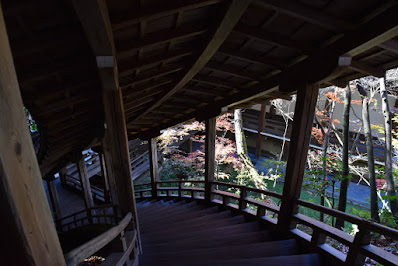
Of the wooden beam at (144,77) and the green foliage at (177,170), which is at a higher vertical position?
the wooden beam at (144,77)

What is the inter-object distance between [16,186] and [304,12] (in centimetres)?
233

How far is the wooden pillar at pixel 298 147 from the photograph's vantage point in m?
3.14

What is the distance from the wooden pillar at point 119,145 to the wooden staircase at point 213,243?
0.88m

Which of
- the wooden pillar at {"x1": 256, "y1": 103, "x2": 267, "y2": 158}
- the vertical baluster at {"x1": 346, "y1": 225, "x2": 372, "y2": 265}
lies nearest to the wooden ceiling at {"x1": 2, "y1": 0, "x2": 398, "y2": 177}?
the vertical baluster at {"x1": 346, "y1": 225, "x2": 372, "y2": 265}

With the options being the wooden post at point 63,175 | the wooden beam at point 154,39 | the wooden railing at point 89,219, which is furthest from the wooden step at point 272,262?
the wooden post at point 63,175

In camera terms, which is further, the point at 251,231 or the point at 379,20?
the point at 251,231

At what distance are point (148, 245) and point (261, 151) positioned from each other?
1364cm

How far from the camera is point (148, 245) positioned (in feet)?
13.2

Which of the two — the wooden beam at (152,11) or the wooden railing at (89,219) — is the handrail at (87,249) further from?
the wooden railing at (89,219)

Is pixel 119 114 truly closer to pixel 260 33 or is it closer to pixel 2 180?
pixel 260 33

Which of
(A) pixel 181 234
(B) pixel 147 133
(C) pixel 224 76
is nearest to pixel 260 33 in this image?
(C) pixel 224 76

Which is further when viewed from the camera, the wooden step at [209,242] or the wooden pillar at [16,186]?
the wooden step at [209,242]

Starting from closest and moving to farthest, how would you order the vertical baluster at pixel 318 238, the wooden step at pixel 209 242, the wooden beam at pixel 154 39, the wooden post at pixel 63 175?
the wooden beam at pixel 154 39
the vertical baluster at pixel 318 238
the wooden step at pixel 209 242
the wooden post at pixel 63 175

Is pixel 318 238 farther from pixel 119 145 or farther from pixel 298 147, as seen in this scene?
pixel 119 145
